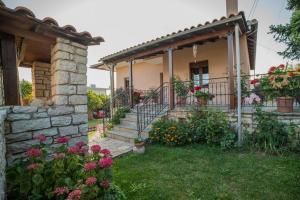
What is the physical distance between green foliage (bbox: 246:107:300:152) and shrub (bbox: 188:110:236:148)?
24.0 inches

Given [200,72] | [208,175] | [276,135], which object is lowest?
[208,175]

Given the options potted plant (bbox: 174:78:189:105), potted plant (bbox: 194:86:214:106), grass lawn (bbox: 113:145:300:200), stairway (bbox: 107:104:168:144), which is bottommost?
grass lawn (bbox: 113:145:300:200)

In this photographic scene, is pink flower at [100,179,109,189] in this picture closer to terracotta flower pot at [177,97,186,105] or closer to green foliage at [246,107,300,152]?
green foliage at [246,107,300,152]

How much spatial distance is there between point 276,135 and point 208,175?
2.10m

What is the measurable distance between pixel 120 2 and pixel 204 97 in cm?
435

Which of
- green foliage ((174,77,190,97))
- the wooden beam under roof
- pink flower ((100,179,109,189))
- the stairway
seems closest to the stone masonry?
pink flower ((100,179,109,189))

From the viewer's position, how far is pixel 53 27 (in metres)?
2.77

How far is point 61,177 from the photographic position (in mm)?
1939

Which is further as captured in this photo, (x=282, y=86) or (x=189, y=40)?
(x=189, y=40)

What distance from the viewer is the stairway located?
591 centimetres

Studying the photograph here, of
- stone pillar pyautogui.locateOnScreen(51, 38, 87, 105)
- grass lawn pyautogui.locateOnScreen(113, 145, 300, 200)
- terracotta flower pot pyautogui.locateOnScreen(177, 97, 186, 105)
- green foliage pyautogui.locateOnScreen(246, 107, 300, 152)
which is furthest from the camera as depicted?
terracotta flower pot pyautogui.locateOnScreen(177, 97, 186, 105)

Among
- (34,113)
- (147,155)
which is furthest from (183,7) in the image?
(34,113)

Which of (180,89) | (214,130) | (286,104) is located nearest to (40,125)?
(214,130)

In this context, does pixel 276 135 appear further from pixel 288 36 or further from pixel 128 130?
pixel 288 36
